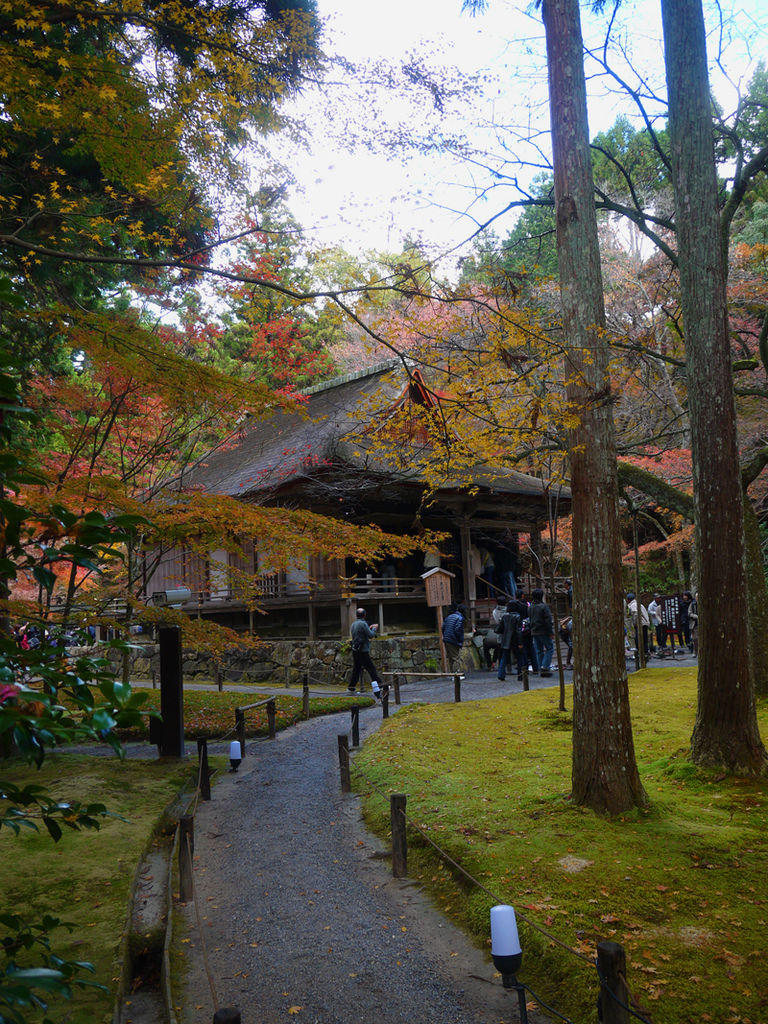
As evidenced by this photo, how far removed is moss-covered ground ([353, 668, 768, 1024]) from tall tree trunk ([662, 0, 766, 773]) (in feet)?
1.74

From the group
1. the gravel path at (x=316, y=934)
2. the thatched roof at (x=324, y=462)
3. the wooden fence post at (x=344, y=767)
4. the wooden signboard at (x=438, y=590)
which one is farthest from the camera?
the thatched roof at (x=324, y=462)

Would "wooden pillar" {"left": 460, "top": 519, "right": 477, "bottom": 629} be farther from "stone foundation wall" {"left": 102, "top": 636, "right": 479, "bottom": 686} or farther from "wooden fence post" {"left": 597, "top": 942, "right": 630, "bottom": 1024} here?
"wooden fence post" {"left": 597, "top": 942, "right": 630, "bottom": 1024}

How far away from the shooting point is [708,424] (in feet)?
21.9

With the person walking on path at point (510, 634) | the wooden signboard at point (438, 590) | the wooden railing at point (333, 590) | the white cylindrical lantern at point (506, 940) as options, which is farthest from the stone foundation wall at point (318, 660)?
the white cylindrical lantern at point (506, 940)

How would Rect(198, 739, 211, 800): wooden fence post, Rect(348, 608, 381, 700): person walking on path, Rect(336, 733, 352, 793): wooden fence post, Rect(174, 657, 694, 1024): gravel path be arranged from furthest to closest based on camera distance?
Rect(348, 608, 381, 700): person walking on path → Rect(336, 733, 352, 793): wooden fence post → Rect(198, 739, 211, 800): wooden fence post → Rect(174, 657, 694, 1024): gravel path

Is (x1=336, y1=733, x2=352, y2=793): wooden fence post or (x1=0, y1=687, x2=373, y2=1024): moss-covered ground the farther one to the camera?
(x1=336, y1=733, x2=352, y2=793): wooden fence post

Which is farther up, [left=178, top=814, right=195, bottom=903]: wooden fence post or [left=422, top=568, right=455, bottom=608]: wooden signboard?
[left=422, top=568, right=455, bottom=608]: wooden signboard

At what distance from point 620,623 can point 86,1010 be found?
4252 mm

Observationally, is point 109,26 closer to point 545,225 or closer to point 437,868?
point 437,868

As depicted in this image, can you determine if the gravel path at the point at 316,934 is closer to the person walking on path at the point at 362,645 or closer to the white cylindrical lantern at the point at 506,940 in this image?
the white cylindrical lantern at the point at 506,940

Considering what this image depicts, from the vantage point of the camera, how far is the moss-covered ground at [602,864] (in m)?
3.48

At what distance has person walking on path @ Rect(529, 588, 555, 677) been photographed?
48.2 feet

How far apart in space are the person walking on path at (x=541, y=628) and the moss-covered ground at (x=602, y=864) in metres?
6.04

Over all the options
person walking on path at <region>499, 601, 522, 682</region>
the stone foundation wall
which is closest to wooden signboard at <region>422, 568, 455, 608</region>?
person walking on path at <region>499, 601, 522, 682</region>
